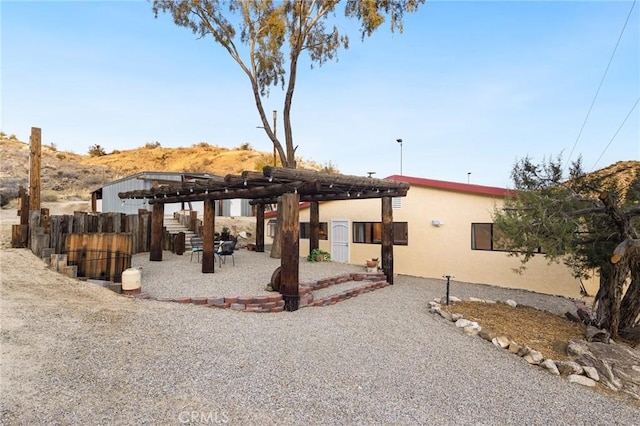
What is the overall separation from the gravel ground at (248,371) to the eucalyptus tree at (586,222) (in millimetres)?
2270

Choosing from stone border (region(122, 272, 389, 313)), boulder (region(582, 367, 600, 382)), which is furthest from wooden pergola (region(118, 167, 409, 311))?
boulder (region(582, 367, 600, 382))

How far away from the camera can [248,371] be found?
164 inches

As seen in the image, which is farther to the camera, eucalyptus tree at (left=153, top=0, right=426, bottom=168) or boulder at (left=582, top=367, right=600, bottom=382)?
eucalyptus tree at (left=153, top=0, right=426, bottom=168)

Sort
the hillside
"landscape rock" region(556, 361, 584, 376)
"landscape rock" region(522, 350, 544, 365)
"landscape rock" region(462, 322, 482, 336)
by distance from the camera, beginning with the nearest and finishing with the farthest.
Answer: "landscape rock" region(556, 361, 584, 376)
"landscape rock" region(522, 350, 544, 365)
"landscape rock" region(462, 322, 482, 336)
the hillside

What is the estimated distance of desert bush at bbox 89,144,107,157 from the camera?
4512 centimetres

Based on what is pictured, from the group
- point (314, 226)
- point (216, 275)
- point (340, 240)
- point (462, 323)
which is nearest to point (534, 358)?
point (462, 323)

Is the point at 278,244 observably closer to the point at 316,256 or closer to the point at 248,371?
the point at 316,256

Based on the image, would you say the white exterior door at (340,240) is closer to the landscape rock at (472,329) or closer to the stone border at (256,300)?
the stone border at (256,300)

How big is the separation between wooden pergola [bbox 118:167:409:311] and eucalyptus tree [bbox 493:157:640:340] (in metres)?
3.56

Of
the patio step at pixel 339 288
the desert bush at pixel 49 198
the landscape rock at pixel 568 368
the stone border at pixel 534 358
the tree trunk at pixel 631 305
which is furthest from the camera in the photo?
the desert bush at pixel 49 198

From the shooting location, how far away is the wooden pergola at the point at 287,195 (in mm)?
7219

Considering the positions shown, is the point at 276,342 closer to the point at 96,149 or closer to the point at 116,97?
the point at 116,97

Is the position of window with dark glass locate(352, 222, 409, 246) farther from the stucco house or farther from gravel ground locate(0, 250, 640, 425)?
the stucco house

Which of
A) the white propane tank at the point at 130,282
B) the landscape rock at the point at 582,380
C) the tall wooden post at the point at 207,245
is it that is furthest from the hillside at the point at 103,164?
the landscape rock at the point at 582,380
